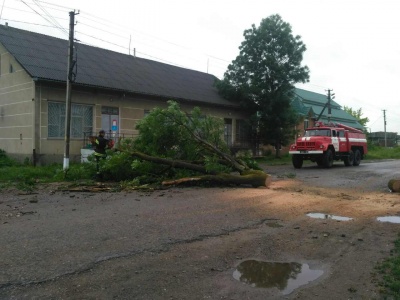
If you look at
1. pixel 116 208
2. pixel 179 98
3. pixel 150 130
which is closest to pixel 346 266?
pixel 116 208

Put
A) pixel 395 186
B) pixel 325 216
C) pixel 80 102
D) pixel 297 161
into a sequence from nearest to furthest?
pixel 325 216, pixel 395 186, pixel 80 102, pixel 297 161

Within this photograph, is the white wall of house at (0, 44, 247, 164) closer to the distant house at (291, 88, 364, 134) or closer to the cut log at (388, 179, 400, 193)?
the cut log at (388, 179, 400, 193)

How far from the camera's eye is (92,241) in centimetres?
561

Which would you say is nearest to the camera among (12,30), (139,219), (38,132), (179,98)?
(139,219)

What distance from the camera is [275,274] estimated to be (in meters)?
4.53

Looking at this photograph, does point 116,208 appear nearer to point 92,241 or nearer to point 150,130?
point 92,241

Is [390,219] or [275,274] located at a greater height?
[390,219]

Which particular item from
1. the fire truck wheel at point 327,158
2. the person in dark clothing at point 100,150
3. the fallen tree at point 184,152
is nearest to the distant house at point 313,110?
the fire truck wheel at point 327,158

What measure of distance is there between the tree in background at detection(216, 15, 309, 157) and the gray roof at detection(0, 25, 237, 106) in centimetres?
205

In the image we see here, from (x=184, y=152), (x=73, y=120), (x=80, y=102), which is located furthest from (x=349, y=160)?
(x=73, y=120)

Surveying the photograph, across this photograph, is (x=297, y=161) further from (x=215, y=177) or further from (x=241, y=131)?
(x=215, y=177)

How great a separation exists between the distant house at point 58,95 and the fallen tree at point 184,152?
19.4 ft

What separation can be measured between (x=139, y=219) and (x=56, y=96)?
13005 mm

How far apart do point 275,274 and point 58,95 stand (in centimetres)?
1618
